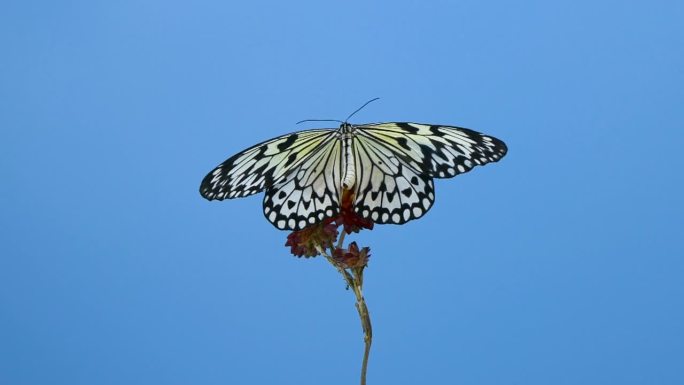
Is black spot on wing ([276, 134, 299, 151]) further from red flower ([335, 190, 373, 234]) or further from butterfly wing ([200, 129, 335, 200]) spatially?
red flower ([335, 190, 373, 234])

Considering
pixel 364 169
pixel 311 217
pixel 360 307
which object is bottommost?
pixel 360 307

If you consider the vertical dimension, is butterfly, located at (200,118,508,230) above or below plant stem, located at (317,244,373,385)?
above

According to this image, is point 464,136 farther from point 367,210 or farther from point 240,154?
point 240,154

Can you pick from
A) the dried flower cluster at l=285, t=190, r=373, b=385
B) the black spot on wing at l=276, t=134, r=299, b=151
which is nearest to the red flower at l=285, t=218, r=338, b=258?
the dried flower cluster at l=285, t=190, r=373, b=385

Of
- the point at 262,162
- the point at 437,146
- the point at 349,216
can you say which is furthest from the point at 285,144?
the point at 437,146

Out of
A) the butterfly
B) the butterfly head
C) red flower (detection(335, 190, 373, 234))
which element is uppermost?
the butterfly head

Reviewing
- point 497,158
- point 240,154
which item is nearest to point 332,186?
point 240,154
